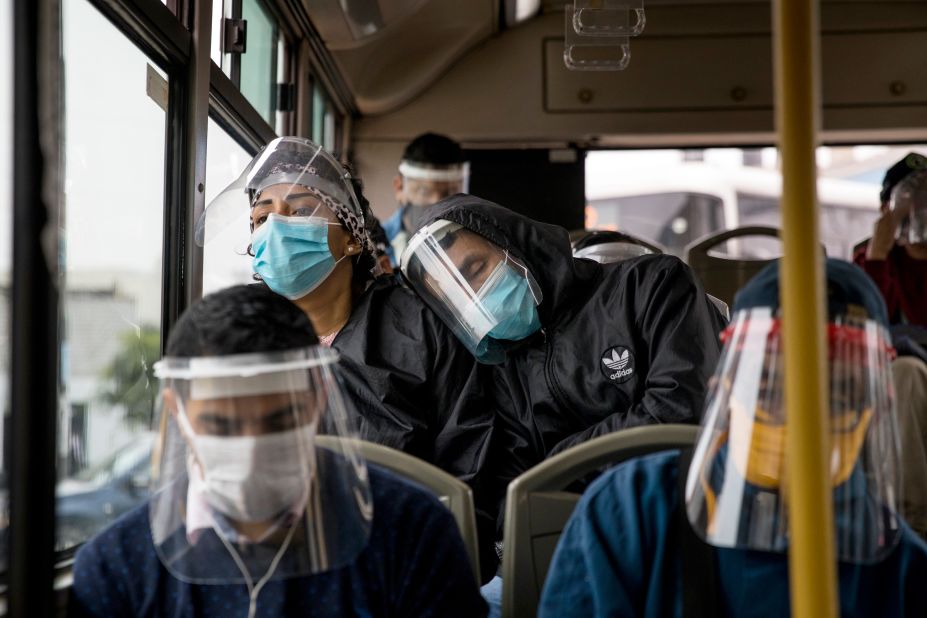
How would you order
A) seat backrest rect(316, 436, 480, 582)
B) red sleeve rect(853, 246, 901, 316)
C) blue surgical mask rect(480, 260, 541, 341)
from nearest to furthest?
seat backrest rect(316, 436, 480, 582), blue surgical mask rect(480, 260, 541, 341), red sleeve rect(853, 246, 901, 316)

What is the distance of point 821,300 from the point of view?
1.03 meters

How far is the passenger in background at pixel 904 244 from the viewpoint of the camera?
405cm

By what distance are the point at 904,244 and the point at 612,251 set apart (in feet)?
4.72

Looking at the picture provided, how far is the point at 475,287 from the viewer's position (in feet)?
8.12

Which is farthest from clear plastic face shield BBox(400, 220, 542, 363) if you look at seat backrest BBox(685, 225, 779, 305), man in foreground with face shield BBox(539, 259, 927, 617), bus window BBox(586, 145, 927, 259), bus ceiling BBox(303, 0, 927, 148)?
bus window BBox(586, 145, 927, 259)

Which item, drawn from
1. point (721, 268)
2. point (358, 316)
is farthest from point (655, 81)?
point (358, 316)

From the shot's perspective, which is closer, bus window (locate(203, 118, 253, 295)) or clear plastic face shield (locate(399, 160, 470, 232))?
bus window (locate(203, 118, 253, 295))

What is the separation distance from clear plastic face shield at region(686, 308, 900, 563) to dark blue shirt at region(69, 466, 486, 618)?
379mm

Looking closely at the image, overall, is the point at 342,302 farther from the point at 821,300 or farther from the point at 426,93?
the point at 426,93

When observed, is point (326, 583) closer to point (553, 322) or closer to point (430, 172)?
point (553, 322)

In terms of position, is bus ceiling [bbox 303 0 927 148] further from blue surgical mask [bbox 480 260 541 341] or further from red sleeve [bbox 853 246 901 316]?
blue surgical mask [bbox 480 260 541 341]

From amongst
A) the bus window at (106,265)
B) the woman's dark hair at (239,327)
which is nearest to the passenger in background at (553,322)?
the bus window at (106,265)

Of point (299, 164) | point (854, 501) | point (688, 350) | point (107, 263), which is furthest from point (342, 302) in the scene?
point (854, 501)

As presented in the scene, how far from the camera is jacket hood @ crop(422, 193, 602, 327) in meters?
2.53
